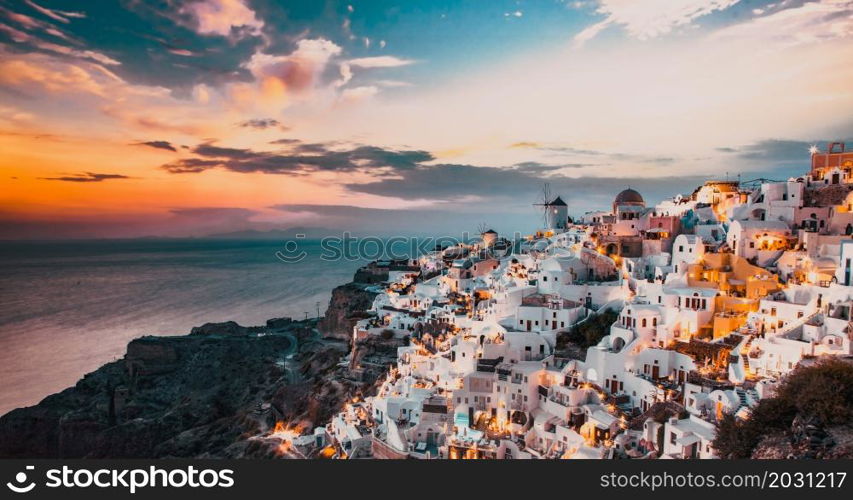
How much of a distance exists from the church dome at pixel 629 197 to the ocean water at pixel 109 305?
47.2 metres

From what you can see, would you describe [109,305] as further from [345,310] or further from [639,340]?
[639,340]

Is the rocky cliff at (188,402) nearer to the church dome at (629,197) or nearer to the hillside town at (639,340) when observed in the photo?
the hillside town at (639,340)

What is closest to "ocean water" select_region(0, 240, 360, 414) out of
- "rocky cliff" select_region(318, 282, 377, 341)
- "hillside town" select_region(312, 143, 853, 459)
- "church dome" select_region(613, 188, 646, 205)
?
"rocky cliff" select_region(318, 282, 377, 341)

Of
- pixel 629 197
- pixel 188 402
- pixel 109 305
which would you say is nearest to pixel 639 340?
pixel 629 197

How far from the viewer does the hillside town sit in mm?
15109

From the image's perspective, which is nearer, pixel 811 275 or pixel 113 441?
pixel 811 275

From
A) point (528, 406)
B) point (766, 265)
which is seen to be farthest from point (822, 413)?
point (766, 265)

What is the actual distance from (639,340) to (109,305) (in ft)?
255

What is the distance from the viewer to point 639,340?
18516 mm

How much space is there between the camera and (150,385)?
39.9m

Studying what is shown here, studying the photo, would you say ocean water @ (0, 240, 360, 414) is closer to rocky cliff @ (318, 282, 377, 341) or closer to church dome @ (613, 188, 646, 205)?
rocky cliff @ (318, 282, 377, 341)

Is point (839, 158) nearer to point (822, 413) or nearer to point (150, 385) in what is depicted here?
point (822, 413)

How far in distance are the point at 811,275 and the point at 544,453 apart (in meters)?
11.7

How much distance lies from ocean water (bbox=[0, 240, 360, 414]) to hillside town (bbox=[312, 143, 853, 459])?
37333 millimetres
